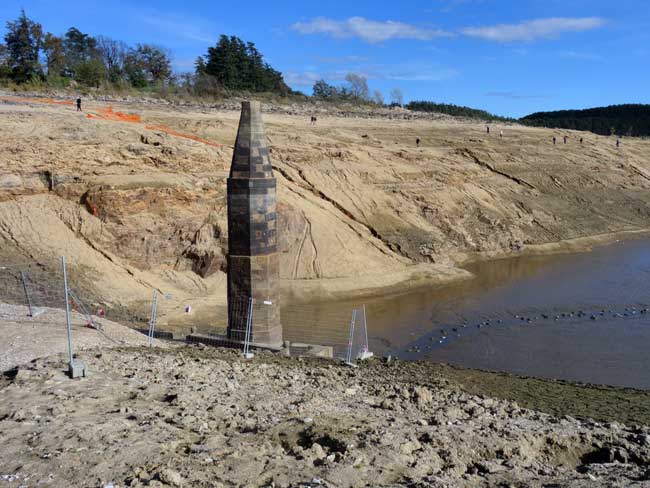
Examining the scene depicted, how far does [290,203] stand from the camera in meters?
21.9

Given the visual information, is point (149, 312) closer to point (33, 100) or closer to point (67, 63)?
point (33, 100)

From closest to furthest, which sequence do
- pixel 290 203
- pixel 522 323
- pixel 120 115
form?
pixel 522 323 < pixel 290 203 < pixel 120 115

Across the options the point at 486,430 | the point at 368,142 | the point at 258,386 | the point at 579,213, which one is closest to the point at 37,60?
the point at 368,142

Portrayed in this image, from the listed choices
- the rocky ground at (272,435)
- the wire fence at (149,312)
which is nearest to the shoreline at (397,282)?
the wire fence at (149,312)

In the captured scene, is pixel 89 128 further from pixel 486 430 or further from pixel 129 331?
pixel 486 430

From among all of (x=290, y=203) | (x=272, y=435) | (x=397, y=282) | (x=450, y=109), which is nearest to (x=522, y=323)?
(x=397, y=282)

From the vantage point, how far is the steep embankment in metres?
17.8

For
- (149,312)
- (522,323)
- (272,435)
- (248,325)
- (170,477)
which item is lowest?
(522,323)

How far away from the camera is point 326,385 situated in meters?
8.32

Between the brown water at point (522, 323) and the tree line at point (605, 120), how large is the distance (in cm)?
5407

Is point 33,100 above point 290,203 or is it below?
above

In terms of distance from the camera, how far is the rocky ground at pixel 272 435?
16.6ft

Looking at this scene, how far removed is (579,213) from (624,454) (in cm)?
2872

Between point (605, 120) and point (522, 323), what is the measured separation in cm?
7284
